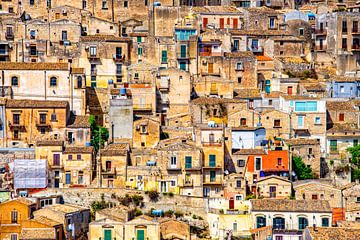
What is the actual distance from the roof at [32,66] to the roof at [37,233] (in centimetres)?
1399

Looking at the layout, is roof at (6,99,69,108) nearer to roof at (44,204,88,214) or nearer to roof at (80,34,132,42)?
roof at (80,34,132,42)

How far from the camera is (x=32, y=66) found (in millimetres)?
66312

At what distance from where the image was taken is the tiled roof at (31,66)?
6606cm

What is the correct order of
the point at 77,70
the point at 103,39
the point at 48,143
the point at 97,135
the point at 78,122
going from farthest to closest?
the point at 103,39 → the point at 77,70 → the point at 78,122 → the point at 97,135 → the point at 48,143

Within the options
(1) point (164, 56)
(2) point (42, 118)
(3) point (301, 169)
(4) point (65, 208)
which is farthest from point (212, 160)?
(1) point (164, 56)

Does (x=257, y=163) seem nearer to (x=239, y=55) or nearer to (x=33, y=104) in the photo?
(x=239, y=55)

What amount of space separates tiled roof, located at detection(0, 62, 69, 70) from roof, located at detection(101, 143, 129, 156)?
665 centimetres

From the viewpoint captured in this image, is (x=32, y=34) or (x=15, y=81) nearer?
(x=15, y=81)

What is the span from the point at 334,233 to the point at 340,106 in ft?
63.9

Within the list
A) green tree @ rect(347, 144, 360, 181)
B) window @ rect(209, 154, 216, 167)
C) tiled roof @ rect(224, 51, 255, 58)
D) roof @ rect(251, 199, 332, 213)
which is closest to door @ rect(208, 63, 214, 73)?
tiled roof @ rect(224, 51, 255, 58)

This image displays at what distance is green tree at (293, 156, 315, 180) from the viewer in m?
62.0

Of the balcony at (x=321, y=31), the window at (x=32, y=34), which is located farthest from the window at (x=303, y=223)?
the window at (x=32, y=34)

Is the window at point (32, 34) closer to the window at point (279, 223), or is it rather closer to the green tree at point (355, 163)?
the green tree at point (355, 163)

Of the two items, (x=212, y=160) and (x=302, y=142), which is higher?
(x=302, y=142)
